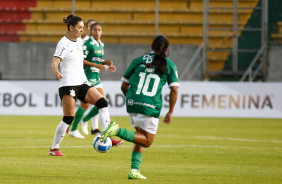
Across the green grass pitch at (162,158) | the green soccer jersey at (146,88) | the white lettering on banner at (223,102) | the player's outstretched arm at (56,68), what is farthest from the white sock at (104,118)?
the white lettering on banner at (223,102)

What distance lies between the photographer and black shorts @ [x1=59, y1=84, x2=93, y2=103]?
949cm

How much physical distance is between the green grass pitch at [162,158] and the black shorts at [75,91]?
2.98 ft

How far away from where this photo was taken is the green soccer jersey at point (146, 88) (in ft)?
23.0

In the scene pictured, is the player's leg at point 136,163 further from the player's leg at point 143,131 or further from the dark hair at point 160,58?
the dark hair at point 160,58

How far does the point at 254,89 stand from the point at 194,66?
A: 274cm

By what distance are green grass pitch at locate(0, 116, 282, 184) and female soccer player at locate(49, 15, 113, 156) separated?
509mm

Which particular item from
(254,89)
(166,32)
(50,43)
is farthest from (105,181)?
(166,32)

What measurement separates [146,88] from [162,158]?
257cm

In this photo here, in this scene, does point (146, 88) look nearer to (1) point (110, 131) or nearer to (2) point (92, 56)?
(1) point (110, 131)

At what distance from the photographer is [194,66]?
74.4 feet

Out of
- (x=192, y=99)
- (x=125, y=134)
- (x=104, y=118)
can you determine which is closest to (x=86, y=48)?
(x=104, y=118)

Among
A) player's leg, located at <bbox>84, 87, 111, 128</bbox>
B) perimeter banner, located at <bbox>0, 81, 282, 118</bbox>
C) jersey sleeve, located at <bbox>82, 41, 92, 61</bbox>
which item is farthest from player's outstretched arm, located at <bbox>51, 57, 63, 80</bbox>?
perimeter banner, located at <bbox>0, 81, 282, 118</bbox>

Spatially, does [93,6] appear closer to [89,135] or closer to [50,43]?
[50,43]

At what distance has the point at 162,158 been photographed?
942 cm
